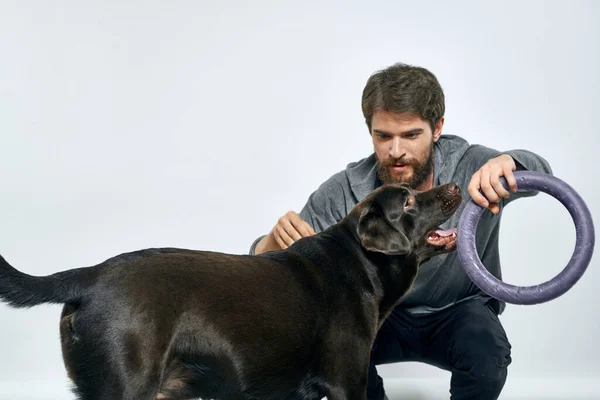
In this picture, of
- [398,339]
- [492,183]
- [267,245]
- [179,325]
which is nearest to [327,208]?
[267,245]

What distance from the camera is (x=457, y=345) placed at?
158 inches

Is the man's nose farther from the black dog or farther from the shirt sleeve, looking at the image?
the black dog

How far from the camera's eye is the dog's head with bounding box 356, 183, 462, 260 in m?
3.53

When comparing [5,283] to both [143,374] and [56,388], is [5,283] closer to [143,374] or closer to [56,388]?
[143,374]

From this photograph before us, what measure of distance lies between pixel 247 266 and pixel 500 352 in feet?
5.14

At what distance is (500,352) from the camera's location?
3969 millimetres

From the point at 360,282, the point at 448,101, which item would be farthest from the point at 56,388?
the point at 448,101

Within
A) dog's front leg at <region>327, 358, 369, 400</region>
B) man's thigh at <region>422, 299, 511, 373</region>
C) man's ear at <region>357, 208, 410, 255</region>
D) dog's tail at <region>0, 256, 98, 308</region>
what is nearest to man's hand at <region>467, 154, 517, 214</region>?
man's ear at <region>357, 208, 410, 255</region>

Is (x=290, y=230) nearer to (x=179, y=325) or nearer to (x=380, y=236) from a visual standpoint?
(x=380, y=236)

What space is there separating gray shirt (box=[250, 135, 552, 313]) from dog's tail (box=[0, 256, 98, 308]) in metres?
1.68

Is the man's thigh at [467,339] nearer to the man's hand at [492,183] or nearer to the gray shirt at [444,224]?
the gray shirt at [444,224]

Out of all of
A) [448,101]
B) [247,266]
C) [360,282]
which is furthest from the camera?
[448,101]

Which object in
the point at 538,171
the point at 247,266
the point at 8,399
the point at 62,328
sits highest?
the point at 538,171

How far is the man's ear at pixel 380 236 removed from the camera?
3.40 m
